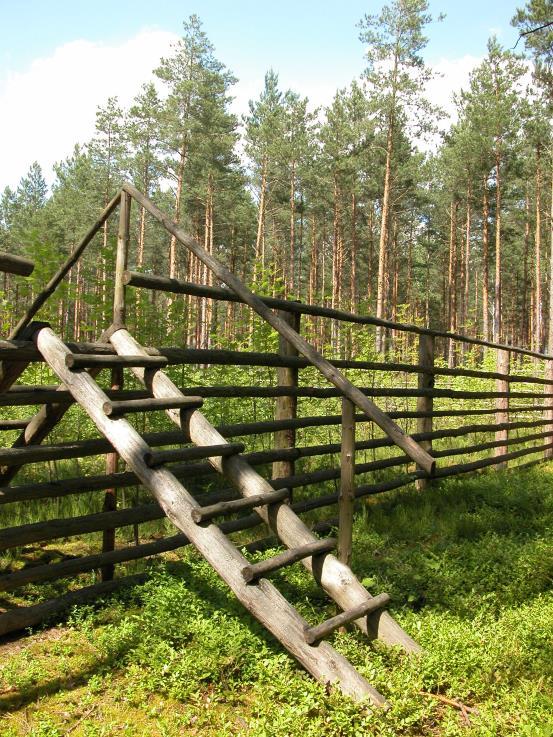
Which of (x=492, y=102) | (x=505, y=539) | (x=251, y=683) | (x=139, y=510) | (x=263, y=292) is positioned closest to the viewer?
(x=251, y=683)

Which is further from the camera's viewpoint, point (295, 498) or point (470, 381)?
point (470, 381)

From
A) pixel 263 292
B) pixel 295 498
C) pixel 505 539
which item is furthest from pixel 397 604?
pixel 263 292

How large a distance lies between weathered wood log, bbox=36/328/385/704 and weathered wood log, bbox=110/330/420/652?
1.32ft

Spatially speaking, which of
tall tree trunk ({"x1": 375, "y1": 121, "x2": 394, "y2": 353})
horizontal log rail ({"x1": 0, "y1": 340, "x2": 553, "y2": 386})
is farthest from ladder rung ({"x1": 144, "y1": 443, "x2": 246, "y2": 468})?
tall tree trunk ({"x1": 375, "y1": 121, "x2": 394, "y2": 353})

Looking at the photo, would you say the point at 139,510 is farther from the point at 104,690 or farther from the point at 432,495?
the point at 432,495

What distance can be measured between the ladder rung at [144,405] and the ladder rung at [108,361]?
0.33 meters

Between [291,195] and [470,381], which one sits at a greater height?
[291,195]

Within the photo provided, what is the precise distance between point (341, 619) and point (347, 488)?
728 mm

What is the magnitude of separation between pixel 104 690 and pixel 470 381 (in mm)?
11376

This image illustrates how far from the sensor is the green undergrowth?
94.3 inches

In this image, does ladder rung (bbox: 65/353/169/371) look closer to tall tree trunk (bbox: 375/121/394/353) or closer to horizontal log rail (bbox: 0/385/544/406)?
horizontal log rail (bbox: 0/385/544/406)

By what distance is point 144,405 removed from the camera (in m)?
3.04

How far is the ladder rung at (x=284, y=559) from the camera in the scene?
8.59ft

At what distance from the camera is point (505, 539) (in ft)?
15.5
